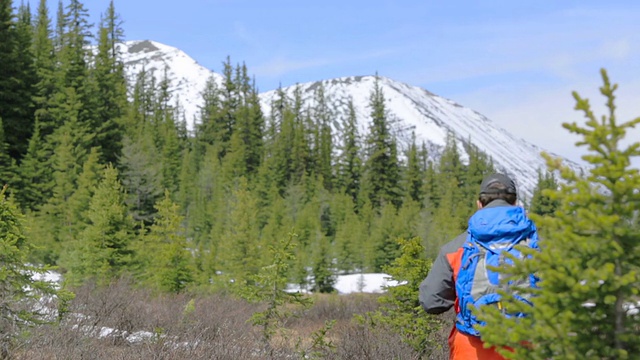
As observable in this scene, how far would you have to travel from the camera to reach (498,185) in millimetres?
3180

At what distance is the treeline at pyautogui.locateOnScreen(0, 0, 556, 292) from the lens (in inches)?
664

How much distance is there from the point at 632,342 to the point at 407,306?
4.83 meters

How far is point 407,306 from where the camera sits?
6.76 m

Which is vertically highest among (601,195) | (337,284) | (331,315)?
(601,195)

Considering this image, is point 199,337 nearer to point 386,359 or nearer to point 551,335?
point 386,359

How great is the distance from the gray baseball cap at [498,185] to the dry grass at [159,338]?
323cm

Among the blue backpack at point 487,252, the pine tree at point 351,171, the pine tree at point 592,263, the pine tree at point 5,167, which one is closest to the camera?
the pine tree at point 592,263

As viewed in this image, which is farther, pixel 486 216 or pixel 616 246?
pixel 486 216

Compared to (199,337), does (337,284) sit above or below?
below

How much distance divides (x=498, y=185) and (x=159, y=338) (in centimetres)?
384

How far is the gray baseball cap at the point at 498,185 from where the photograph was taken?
3.17 meters

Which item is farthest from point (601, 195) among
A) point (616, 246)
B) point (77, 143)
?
point (77, 143)

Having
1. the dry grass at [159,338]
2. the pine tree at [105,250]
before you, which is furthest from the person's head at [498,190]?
the pine tree at [105,250]

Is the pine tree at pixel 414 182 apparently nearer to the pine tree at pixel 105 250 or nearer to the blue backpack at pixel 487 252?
the pine tree at pixel 105 250
